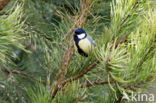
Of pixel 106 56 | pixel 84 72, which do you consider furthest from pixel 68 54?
pixel 106 56

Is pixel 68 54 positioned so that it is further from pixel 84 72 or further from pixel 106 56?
pixel 106 56

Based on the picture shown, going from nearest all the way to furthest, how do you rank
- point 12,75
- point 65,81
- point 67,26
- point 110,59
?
point 110,59
point 65,81
point 67,26
point 12,75

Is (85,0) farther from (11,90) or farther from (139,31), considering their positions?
(11,90)

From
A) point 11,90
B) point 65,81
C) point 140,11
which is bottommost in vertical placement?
point 11,90

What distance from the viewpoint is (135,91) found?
714 millimetres

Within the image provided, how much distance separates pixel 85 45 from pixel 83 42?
2cm

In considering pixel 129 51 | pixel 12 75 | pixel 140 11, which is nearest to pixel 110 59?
pixel 129 51

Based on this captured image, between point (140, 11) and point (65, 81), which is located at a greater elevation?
point (140, 11)

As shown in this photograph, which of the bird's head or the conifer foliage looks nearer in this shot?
the conifer foliage

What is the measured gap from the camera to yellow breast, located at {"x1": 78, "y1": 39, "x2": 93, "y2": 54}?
82 cm


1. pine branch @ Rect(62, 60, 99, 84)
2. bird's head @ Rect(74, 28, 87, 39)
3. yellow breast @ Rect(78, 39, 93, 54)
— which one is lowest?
pine branch @ Rect(62, 60, 99, 84)

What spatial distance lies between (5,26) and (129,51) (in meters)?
0.27

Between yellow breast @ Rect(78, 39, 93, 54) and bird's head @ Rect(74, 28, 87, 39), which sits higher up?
bird's head @ Rect(74, 28, 87, 39)

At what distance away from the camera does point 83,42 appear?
865mm
